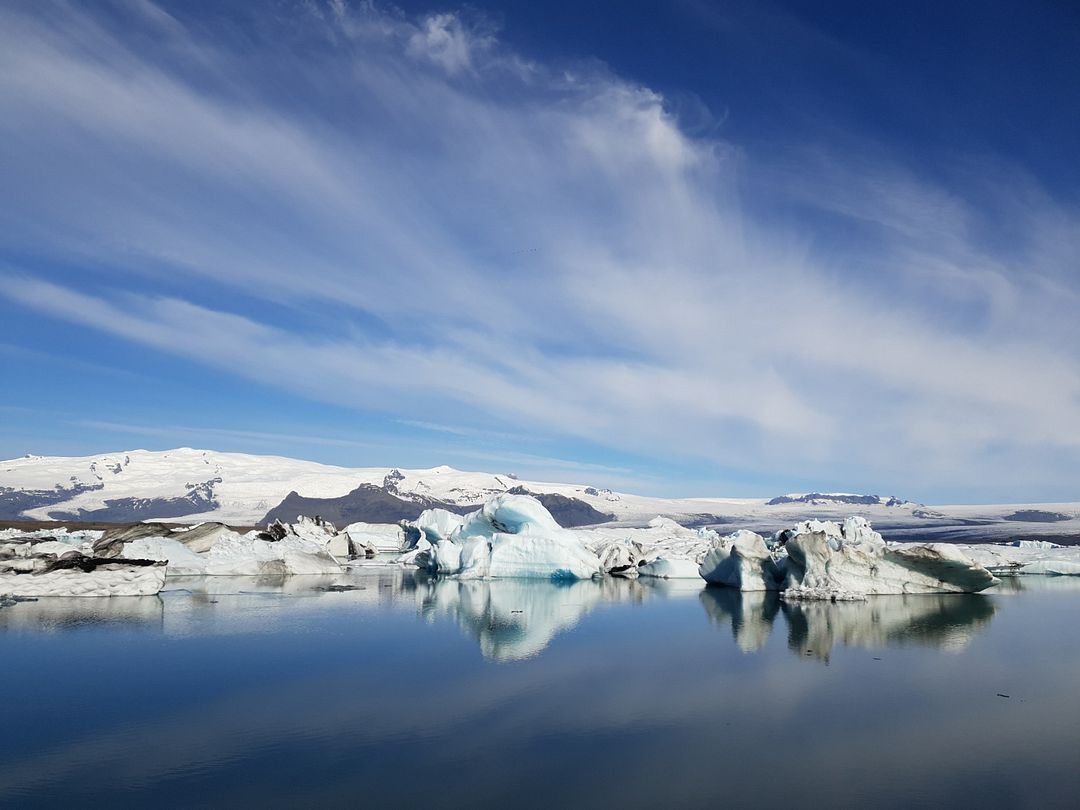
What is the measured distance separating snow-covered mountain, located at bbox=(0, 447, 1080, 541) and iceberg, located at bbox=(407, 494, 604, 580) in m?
60.0

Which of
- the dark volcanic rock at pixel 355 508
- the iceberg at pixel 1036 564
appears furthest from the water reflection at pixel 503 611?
the dark volcanic rock at pixel 355 508

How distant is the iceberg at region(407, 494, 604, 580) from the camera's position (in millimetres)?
21531

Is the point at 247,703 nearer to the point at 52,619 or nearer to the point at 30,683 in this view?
the point at 30,683

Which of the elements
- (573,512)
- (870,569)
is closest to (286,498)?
(573,512)

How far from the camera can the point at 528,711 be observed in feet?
22.1

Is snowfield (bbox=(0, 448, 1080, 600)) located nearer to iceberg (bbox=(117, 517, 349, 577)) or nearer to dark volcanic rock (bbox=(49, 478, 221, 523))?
iceberg (bbox=(117, 517, 349, 577))

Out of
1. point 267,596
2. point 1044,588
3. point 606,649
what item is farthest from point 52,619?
point 1044,588

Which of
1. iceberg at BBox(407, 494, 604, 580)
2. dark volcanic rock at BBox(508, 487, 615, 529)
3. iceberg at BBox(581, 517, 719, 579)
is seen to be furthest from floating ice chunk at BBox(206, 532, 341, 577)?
dark volcanic rock at BBox(508, 487, 615, 529)

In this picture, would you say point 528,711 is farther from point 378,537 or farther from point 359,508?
point 359,508

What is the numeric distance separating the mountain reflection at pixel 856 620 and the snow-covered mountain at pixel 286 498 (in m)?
61.4

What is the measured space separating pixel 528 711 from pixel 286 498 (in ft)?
332

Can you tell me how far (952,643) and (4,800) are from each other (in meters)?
11.8

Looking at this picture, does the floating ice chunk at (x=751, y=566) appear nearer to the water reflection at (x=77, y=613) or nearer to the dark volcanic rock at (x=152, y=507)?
the water reflection at (x=77, y=613)

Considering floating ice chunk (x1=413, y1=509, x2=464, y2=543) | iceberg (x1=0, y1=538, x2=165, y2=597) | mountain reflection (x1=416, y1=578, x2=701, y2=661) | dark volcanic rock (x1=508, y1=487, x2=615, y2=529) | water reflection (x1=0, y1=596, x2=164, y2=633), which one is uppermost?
dark volcanic rock (x1=508, y1=487, x2=615, y2=529)
